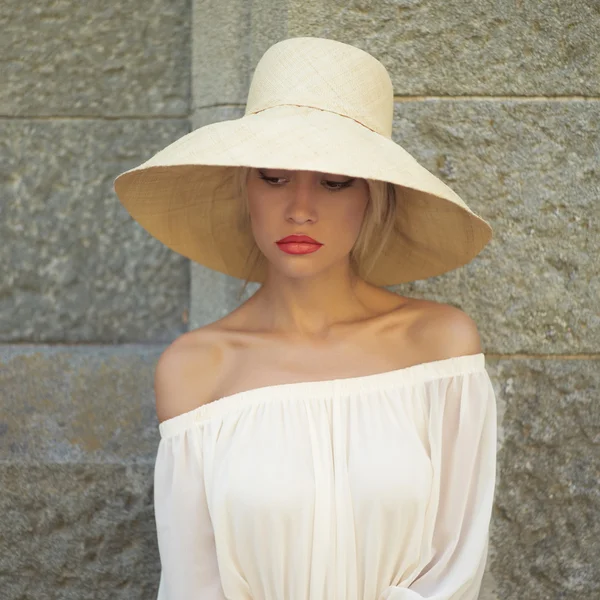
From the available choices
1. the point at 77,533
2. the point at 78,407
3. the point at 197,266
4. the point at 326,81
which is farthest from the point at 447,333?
the point at 77,533

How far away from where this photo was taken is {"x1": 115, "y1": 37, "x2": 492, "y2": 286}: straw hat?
191 cm

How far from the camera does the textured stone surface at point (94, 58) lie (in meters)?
2.98

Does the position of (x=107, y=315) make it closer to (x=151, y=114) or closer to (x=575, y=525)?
(x=151, y=114)

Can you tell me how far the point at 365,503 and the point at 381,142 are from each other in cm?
82

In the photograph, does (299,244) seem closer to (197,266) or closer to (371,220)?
(371,220)

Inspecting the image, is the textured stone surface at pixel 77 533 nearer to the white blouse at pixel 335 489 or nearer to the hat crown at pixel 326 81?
the white blouse at pixel 335 489

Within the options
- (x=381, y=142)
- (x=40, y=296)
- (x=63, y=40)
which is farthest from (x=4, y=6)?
(x=381, y=142)

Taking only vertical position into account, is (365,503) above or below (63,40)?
below

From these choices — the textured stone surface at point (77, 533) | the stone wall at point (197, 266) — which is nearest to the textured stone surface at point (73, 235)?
the stone wall at point (197, 266)

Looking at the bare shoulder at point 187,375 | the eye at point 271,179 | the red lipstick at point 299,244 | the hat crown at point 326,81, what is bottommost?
the bare shoulder at point 187,375

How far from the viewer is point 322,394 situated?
82.4 inches

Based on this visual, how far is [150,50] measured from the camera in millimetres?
3012

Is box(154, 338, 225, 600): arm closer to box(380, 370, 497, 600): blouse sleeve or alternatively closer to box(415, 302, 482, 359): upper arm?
box(380, 370, 497, 600): blouse sleeve

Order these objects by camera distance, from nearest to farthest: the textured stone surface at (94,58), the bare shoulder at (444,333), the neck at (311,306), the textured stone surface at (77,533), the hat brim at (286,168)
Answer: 1. the hat brim at (286,168)
2. the bare shoulder at (444,333)
3. the neck at (311,306)
4. the textured stone surface at (77,533)
5. the textured stone surface at (94,58)
